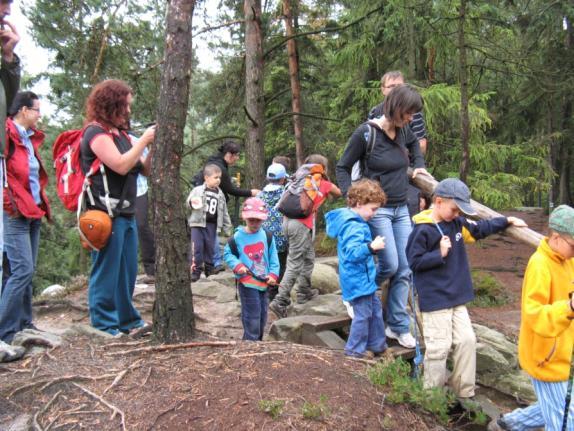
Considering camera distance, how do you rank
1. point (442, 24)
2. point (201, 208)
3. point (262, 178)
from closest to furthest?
point (201, 208)
point (262, 178)
point (442, 24)

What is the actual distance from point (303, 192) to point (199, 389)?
3.40 metres

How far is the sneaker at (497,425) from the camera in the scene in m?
3.77

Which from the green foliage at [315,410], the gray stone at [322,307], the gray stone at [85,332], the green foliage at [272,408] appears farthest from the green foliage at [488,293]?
the green foliage at [272,408]

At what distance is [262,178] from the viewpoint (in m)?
8.67

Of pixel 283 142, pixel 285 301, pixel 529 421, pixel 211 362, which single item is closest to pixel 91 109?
pixel 211 362

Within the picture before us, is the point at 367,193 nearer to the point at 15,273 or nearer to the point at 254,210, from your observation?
the point at 254,210

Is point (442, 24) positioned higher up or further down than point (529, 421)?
higher up

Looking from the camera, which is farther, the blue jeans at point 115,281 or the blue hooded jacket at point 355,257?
the blue jeans at point 115,281

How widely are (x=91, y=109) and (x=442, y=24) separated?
7.45 m

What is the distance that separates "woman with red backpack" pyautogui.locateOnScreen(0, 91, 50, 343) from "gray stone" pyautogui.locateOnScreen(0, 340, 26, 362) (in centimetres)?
62

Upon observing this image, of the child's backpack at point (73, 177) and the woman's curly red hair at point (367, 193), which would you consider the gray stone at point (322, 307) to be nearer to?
the woman's curly red hair at point (367, 193)

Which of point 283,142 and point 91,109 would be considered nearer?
point 91,109

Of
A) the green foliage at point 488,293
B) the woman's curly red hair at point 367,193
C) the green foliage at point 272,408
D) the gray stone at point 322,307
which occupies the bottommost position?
the green foliage at point 488,293

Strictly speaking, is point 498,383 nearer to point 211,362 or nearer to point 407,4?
point 211,362
